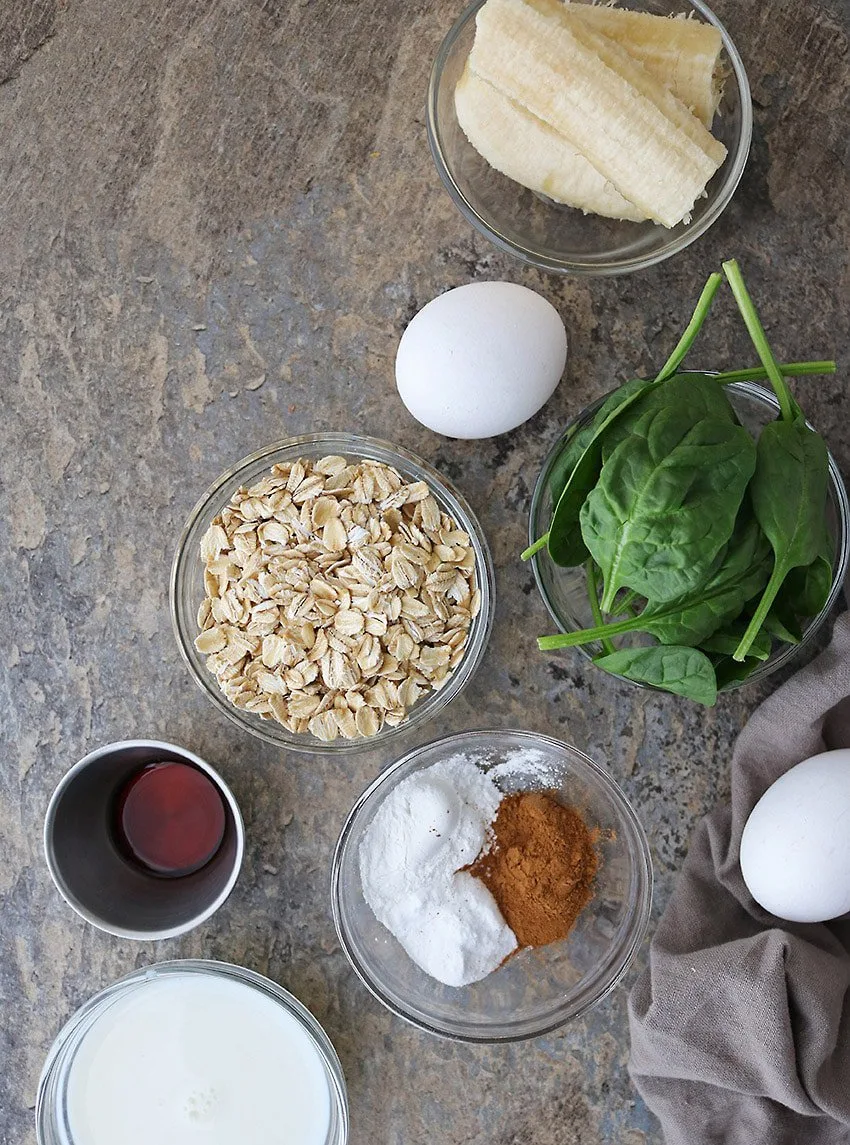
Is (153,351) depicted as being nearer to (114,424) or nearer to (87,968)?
(114,424)

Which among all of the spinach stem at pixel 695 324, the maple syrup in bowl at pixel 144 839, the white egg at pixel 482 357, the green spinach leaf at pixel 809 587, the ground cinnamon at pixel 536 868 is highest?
the spinach stem at pixel 695 324

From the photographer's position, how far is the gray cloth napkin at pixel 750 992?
96cm

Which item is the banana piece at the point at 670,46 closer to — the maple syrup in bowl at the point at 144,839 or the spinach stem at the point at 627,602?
the spinach stem at the point at 627,602

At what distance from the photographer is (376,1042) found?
1.09 m

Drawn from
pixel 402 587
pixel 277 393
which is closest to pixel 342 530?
pixel 402 587

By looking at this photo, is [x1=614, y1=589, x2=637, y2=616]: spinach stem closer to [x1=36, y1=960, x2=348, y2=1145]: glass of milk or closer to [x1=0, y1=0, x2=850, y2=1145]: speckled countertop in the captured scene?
[x1=0, y1=0, x2=850, y2=1145]: speckled countertop

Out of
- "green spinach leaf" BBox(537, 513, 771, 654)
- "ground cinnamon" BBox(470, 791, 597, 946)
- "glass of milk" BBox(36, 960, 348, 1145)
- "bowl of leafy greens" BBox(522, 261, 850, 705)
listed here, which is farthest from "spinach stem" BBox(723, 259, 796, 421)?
"glass of milk" BBox(36, 960, 348, 1145)

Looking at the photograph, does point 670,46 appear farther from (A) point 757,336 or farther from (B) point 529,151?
(A) point 757,336

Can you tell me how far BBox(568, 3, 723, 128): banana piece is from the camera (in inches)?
37.6

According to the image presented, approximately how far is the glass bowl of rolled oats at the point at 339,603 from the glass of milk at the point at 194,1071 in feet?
0.93

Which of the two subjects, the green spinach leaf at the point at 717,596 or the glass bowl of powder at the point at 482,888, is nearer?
the green spinach leaf at the point at 717,596

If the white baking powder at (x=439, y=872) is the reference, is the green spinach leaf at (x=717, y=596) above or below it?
above

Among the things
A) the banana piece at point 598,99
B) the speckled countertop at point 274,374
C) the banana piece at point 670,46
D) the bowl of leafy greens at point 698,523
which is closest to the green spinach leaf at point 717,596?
the bowl of leafy greens at point 698,523

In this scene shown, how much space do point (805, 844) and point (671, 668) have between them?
0.21 metres
